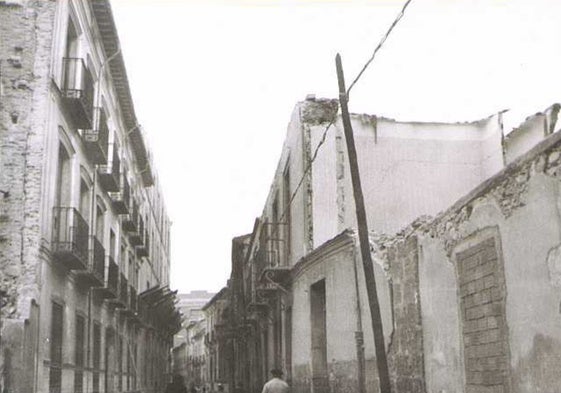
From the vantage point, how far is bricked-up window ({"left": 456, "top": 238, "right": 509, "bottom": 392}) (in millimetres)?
6980

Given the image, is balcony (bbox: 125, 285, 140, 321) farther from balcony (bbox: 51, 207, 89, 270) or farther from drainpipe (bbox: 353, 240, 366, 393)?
drainpipe (bbox: 353, 240, 366, 393)

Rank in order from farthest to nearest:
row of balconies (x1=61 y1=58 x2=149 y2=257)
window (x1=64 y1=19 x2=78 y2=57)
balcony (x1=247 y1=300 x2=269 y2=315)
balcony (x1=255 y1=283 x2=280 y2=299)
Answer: balcony (x1=247 y1=300 x2=269 y2=315)
balcony (x1=255 y1=283 x2=280 y2=299)
window (x1=64 y1=19 x2=78 y2=57)
row of balconies (x1=61 y1=58 x2=149 y2=257)

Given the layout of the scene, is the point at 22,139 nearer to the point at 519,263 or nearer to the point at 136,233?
the point at 519,263

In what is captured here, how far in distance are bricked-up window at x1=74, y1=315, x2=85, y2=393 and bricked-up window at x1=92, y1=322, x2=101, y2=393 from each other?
4.81 feet

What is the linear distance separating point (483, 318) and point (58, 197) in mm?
9703

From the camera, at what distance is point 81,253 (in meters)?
14.1

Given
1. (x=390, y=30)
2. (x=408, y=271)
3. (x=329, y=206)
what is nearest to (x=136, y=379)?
(x=329, y=206)

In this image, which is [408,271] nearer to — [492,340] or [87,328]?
[492,340]

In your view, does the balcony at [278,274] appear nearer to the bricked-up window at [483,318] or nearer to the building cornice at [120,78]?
the building cornice at [120,78]

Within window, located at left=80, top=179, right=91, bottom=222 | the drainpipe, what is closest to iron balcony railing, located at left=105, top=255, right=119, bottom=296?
window, located at left=80, top=179, right=91, bottom=222

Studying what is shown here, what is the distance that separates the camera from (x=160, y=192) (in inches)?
1554

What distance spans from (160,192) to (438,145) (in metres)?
25.8

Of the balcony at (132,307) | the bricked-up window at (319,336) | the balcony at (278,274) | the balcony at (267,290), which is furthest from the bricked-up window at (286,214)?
the balcony at (132,307)

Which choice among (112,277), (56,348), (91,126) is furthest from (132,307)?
(91,126)
